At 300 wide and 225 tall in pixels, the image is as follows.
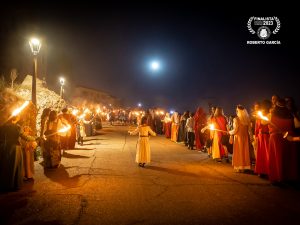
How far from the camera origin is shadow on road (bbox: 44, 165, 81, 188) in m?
8.57

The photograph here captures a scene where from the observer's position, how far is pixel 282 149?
8.72m

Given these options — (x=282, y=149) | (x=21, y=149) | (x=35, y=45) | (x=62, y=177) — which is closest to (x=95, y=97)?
(x=35, y=45)

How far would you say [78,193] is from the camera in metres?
7.46

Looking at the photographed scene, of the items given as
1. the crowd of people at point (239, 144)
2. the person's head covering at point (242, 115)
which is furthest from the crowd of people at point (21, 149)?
the person's head covering at point (242, 115)

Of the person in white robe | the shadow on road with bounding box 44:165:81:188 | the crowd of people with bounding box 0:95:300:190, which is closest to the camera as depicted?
the crowd of people with bounding box 0:95:300:190

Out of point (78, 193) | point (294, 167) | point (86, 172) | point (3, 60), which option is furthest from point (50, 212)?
point (3, 60)

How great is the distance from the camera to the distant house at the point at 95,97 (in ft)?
332

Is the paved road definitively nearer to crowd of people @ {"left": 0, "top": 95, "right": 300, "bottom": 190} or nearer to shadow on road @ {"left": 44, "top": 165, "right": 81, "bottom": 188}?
shadow on road @ {"left": 44, "top": 165, "right": 81, "bottom": 188}

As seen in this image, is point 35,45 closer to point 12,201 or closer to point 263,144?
point 12,201

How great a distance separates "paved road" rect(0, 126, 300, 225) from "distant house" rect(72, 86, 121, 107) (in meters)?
85.1

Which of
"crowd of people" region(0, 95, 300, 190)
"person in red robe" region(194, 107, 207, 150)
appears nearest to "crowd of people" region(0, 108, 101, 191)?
"crowd of people" region(0, 95, 300, 190)

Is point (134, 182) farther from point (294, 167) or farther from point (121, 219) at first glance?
point (294, 167)

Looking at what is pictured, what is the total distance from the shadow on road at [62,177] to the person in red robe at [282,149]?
5.82 meters

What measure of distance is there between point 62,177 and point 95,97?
10452 cm
